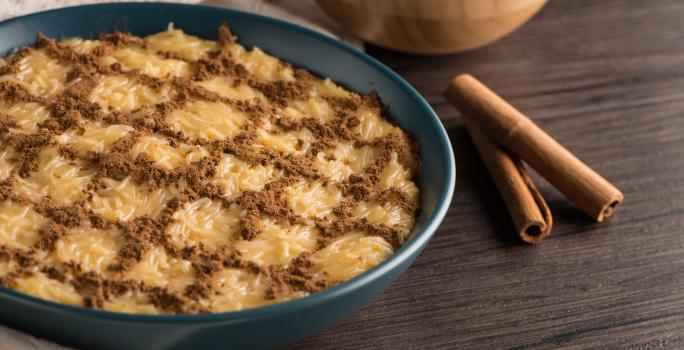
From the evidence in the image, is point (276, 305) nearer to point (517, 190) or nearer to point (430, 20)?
point (517, 190)

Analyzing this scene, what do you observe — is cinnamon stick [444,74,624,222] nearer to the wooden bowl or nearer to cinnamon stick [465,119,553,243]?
cinnamon stick [465,119,553,243]

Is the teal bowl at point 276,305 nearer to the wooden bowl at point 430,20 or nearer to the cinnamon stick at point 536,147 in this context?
the wooden bowl at point 430,20

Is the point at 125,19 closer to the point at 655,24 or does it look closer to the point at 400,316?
the point at 400,316

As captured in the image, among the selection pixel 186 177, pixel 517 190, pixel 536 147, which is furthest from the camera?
pixel 536 147

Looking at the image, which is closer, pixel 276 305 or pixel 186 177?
pixel 276 305

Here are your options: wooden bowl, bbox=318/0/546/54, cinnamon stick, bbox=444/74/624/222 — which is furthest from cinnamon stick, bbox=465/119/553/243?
wooden bowl, bbox=318/0/546/54

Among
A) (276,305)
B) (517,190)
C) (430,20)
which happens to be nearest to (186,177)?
(276,305)
